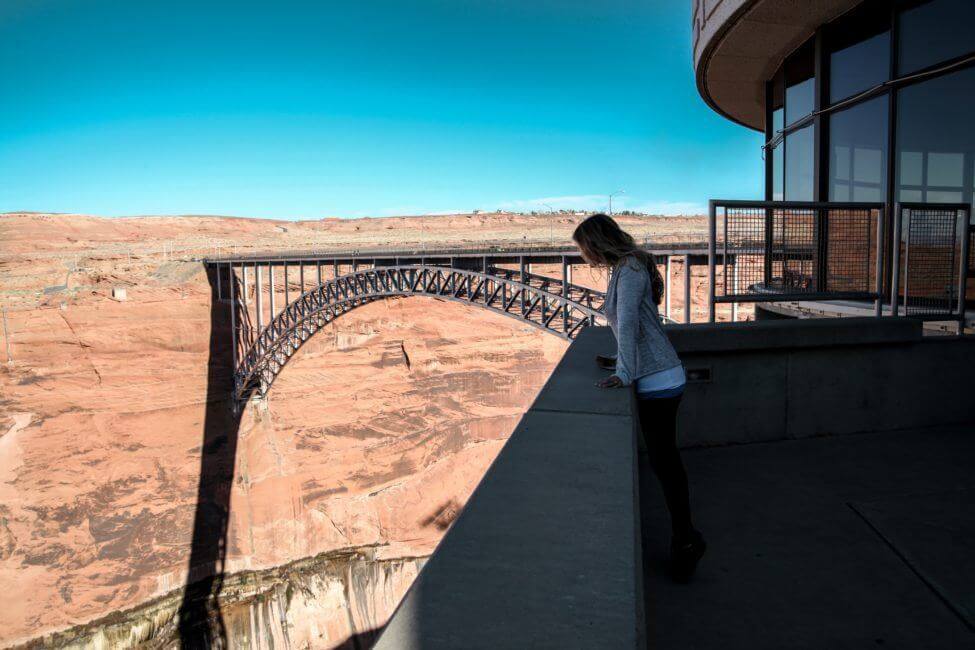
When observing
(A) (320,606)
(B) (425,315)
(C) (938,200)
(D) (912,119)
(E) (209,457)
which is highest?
(D) (912,119)

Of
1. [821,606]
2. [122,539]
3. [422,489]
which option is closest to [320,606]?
[422,489]

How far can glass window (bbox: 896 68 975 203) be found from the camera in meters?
5.34

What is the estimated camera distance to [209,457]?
2319cm

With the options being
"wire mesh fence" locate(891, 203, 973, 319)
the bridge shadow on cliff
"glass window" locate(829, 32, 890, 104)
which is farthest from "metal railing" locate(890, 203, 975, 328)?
the bridge shadow on cliff

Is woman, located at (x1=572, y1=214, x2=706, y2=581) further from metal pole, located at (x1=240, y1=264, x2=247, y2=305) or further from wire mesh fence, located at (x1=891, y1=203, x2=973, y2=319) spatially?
metal pole, located at (x1=240, y1=264, x2=247, y2=305)

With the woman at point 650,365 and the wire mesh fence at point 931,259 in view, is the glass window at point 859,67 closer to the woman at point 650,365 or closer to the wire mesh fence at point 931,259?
the wire mesh fence at point 931,259

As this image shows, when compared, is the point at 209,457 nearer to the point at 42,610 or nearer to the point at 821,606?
the point at 42,610

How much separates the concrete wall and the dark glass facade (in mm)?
2142

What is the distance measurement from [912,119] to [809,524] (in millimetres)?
Answer: 4568

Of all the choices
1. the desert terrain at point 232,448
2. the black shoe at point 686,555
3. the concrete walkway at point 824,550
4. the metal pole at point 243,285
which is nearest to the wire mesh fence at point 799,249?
the concrete walkway at point 824,550

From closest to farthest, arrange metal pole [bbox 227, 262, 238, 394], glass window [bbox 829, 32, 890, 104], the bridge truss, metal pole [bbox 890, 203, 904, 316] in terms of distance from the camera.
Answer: metal pole [bbox 890, 203, 904, 316], glass window [bbox 829, 32, 890, 104], the bridge truss, metal pole [bbox 227, 262, 238, 394]

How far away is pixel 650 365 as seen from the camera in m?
2.48

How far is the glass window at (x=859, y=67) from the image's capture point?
5859 mm

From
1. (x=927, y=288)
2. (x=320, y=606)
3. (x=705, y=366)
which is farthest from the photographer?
(x=320, y=606)
